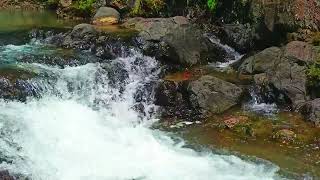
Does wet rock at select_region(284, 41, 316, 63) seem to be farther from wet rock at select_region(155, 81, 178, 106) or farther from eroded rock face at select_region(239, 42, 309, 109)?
wet rock at select_region(155, 81, 178, 106)

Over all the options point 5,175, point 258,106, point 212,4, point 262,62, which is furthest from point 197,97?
point 212,4

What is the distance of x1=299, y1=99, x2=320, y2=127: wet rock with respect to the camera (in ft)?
39.0

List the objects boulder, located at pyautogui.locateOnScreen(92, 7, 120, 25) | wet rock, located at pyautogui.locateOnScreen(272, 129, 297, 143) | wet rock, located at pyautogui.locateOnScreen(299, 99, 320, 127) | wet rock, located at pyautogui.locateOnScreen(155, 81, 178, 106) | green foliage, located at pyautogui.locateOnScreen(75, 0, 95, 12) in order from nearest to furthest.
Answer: wet rock, located at pyautogui.locateOnScreen(272, 129, 297, 143)
wet rock, located at pyautogui.locateOnScreen(299, 99, 320, 127)
wet rock, located at pyautogui.locateOnScreen(155, 81, 178, 106)
boulder, located at pyautogui.locateOnScreen(92, 7, 120, 25)
green foliage, located at pyautogui.locateOnScreen(75, 0, 95, 12)

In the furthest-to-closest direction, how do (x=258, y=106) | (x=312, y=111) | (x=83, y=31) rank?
1. (x=83, y=31)
2. (x=258, y=106)
3. (x=312, y=111)

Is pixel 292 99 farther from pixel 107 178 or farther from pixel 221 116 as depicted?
pixel 107 178

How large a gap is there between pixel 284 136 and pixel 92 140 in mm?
4528

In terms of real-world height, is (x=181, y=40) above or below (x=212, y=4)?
below

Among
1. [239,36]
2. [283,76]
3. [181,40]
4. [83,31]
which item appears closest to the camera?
[283,76]

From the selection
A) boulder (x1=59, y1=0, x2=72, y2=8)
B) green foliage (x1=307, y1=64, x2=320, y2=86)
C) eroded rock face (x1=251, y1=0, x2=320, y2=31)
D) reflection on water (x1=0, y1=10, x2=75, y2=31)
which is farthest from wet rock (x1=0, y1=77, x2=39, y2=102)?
boulder (x1=59, y1=0, x2=72, y2=8)

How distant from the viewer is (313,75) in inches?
525

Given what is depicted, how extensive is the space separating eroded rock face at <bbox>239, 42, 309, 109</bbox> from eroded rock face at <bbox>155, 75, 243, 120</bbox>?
96 cm

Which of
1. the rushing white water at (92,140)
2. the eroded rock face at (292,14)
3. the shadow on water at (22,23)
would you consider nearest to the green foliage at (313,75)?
the eroded rock face at (292,14)

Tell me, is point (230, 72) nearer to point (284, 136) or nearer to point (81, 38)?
point (284, 136)

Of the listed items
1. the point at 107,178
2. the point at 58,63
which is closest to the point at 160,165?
the point at 107,178
